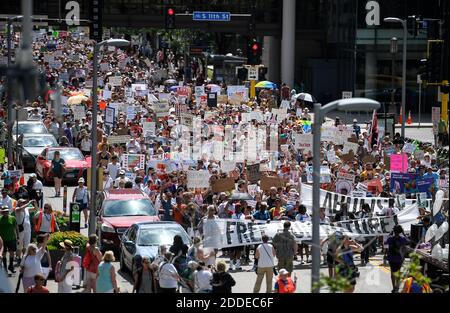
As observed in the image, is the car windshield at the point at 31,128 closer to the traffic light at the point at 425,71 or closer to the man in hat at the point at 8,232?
the traffic light at the point at 425,71

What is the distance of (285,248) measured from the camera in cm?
2266

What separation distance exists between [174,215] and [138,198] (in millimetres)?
1186

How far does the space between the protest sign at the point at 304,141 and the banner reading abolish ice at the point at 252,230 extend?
10.3 meters

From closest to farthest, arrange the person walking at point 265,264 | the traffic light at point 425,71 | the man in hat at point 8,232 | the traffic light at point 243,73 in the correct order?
the person walking at point 265,264
the man in hat at point 8,232
the traffic light at point 425,71
the traffic light at point 243,73

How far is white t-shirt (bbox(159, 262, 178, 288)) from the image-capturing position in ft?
65.8

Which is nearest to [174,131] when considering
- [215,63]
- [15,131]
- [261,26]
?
[15,131]

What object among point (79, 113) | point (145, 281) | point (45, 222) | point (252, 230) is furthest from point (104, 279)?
point (79, 113)

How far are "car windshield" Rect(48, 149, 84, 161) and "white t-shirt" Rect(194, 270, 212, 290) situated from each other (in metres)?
18.2

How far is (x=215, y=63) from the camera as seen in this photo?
77125 millimetres

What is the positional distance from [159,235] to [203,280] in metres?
4.32

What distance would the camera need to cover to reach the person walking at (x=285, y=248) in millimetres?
22656

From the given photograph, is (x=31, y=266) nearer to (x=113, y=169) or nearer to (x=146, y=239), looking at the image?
(x=146, y=239)

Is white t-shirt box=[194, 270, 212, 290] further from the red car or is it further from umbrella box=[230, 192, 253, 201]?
the red car

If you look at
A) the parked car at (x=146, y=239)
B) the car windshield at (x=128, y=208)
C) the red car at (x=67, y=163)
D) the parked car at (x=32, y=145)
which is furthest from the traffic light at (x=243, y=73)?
the parked car at (x=146, y=239)
